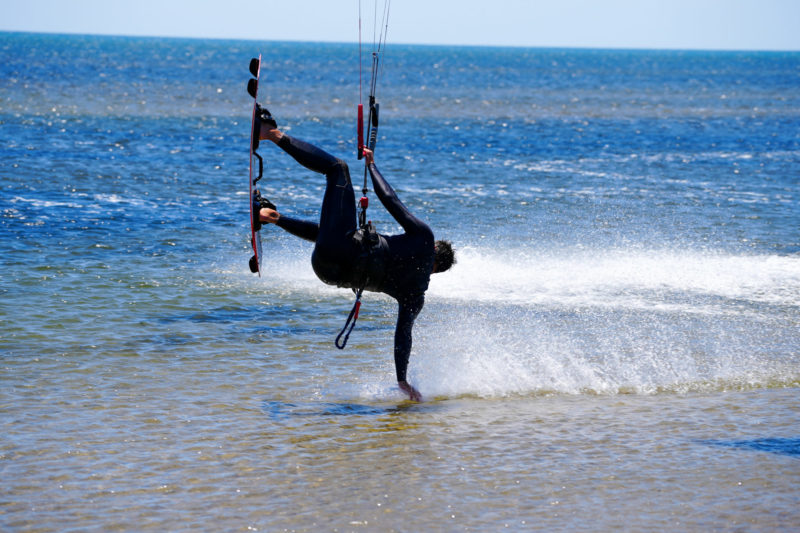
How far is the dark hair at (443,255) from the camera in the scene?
892 cm

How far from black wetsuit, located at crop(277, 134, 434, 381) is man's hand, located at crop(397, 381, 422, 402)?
0.06 m

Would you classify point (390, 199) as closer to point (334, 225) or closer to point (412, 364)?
point (334, 225)

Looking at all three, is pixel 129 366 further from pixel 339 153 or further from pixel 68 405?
pixel 339 153

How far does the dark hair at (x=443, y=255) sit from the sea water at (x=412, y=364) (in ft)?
4.40

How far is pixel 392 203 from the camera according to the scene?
8516mm

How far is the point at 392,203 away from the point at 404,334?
4.11 ft

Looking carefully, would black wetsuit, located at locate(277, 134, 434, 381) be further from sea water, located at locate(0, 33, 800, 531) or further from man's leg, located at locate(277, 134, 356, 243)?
sea water, located at locate(0, 33, 800, 531)

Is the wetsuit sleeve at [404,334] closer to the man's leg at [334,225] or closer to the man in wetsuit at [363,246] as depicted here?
the man in wetsuit at [363,246]

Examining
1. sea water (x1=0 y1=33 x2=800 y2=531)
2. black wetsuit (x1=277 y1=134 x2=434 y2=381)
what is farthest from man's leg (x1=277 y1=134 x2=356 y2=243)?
sea water (x1=0 y1=33 x2=800 y2=531)

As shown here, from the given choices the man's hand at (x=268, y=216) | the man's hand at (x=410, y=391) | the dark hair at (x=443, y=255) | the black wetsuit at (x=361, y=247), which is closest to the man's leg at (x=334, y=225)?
the black wetsuit at (x=361, y=247)

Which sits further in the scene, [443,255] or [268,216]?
[443,255]

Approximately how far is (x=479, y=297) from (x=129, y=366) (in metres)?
5.61

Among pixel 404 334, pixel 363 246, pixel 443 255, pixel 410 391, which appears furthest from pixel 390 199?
pixel 410 391

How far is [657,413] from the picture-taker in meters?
8.68
